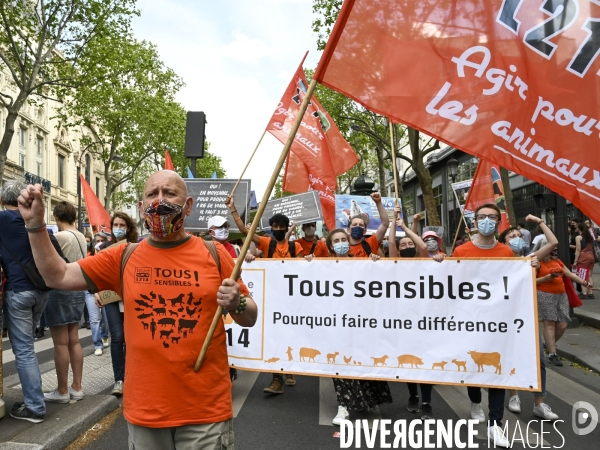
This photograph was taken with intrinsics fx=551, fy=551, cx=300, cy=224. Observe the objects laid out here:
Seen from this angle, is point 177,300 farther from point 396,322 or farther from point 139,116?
point 139,116

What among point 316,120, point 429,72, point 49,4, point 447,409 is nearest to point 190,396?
point 429,72

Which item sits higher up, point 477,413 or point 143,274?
point 143,274

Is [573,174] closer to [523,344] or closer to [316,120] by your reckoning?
[523,344]

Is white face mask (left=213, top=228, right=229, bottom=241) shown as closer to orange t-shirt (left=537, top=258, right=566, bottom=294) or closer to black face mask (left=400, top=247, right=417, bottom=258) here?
black face mask (left=400, top=247, right=417, bottom=258)

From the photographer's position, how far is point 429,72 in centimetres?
317

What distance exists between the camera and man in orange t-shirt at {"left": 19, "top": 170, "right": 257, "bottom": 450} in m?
2.31

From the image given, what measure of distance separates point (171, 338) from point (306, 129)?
675 centimetres

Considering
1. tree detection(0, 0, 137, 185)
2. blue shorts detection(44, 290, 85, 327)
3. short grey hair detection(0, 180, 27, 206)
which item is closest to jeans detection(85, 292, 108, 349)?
blue shorts detection(44, 290, 85, 327)

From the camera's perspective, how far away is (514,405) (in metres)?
5.21

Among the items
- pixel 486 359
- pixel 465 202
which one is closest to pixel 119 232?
pixel 486 359

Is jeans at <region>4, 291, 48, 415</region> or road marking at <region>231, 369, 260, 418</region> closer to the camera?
jeans at <region>4, 291, 48, 415</region>

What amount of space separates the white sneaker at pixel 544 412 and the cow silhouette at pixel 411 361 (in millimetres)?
1144

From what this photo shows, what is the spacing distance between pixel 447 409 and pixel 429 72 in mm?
3460

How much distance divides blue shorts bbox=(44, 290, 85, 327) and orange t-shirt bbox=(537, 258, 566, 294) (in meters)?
4.65
